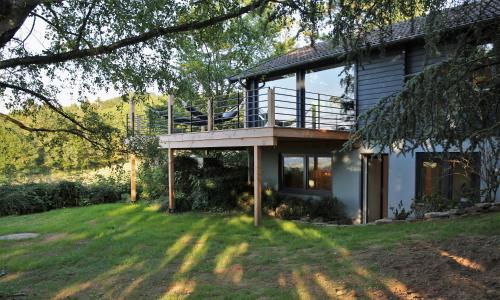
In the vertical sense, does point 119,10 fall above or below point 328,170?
above

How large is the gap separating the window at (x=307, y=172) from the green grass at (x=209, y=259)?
2673mm

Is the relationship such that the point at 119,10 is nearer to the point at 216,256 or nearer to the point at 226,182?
the point at 216,256

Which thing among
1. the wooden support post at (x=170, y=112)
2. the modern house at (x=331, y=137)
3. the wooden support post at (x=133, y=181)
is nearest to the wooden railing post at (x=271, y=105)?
the modern house at (x=331, y=137)

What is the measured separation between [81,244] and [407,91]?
7204mm

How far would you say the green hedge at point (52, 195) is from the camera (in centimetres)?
1533

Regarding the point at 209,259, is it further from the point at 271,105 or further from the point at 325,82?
the point at 325,82

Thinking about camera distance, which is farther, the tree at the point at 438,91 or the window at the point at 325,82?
the window at the point at 325,82

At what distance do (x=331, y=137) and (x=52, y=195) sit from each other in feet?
40.0

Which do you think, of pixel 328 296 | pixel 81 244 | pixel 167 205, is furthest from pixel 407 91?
pixel 167 205

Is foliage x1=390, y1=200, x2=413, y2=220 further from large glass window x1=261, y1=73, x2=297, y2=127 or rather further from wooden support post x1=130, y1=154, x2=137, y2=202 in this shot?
wooden support post x1=130, y1=154, x2=137, y2=202

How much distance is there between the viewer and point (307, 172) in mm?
12484

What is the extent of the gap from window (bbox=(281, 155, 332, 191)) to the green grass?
8.77 ft

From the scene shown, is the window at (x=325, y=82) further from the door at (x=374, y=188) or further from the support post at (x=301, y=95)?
the door at (x=374, y=188)

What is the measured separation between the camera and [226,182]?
1248 cm
